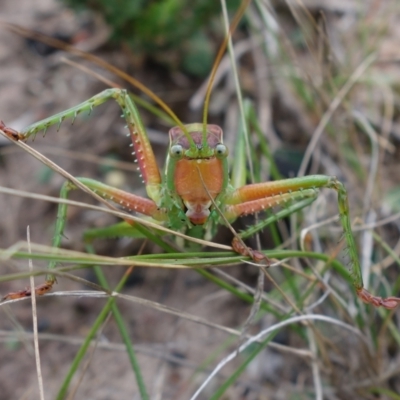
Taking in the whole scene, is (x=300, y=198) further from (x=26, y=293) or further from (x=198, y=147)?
(x=26, y=293)

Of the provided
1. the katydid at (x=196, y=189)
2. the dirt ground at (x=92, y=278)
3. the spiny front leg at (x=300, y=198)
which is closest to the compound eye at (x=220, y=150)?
the katydid at (x=196, y=189)

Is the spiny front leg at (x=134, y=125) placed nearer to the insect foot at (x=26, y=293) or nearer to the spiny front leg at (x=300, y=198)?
the spiny front leg at (x=300, y=198)

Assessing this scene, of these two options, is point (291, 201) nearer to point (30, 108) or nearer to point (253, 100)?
point (253, 100)

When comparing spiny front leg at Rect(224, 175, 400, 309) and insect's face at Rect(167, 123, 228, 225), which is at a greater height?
insect's face at Rect(167, 123, 228, 225)

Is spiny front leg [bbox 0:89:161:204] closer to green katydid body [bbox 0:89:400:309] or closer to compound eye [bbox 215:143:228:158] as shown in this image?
green katydid body [bbox 0:89:400:309]

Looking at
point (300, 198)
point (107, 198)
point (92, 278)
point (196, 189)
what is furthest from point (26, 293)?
point (92, 278)

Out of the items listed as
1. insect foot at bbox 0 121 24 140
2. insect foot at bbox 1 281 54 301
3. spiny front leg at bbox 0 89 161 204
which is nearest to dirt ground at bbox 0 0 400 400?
insect foot at bbox 1 281 54 301

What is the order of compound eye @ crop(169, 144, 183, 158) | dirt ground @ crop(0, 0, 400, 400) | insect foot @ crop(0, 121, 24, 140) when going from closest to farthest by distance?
insect foot @ crop(0, 121, 24, 140) < compound eye @ crop(169, 144, 183, 158) < dirt ground @ crop(0, 0, 400, 400)

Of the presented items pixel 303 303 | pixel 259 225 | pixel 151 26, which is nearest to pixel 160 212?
pixel 259 225
